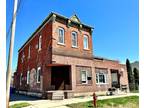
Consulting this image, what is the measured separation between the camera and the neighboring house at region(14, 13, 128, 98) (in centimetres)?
1481

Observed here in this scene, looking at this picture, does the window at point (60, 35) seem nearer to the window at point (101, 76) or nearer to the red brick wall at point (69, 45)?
the red brick wall at point (69, 45)

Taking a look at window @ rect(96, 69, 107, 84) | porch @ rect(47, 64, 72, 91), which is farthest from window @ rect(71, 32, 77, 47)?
window @ rect(96, 69, 107, 84)

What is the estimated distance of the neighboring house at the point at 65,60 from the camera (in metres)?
14.8

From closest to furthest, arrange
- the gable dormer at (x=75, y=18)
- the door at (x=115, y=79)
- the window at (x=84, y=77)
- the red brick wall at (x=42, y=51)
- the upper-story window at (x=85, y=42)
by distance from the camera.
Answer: the red brick wall at (x=42, y=51) < the window at (x=84, y=77) < the gable dormer at (x=75, y=18) < the upper-story window at (x=85, y=42) < the door at (x=115, y=79)

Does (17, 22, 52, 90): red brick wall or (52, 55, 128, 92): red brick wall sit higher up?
(17, 22, 52, 90): red brick wall

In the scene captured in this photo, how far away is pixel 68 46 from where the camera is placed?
15742 millimetres

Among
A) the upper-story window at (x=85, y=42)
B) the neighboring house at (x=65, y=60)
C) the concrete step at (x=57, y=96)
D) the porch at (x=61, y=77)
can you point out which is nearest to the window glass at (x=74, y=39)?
the neighboring house at (x=65, y=60)

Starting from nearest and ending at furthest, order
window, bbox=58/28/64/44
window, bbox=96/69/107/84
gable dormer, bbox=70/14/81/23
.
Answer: window, bbox=58/28/64/44 → gable dormer, bbox=70/14/81/23 → window, bbox=96/69/107/84

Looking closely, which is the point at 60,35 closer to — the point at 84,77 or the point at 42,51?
the point at 42,51

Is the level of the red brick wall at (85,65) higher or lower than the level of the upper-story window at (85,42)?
lower

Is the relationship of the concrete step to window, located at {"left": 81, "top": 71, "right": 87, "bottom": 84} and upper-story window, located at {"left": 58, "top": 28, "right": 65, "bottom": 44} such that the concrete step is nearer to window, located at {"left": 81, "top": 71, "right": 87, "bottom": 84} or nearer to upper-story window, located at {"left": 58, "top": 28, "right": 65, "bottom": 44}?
window, located at {"left": 81, "top": 71, "right": 87, "bottom": 84}
